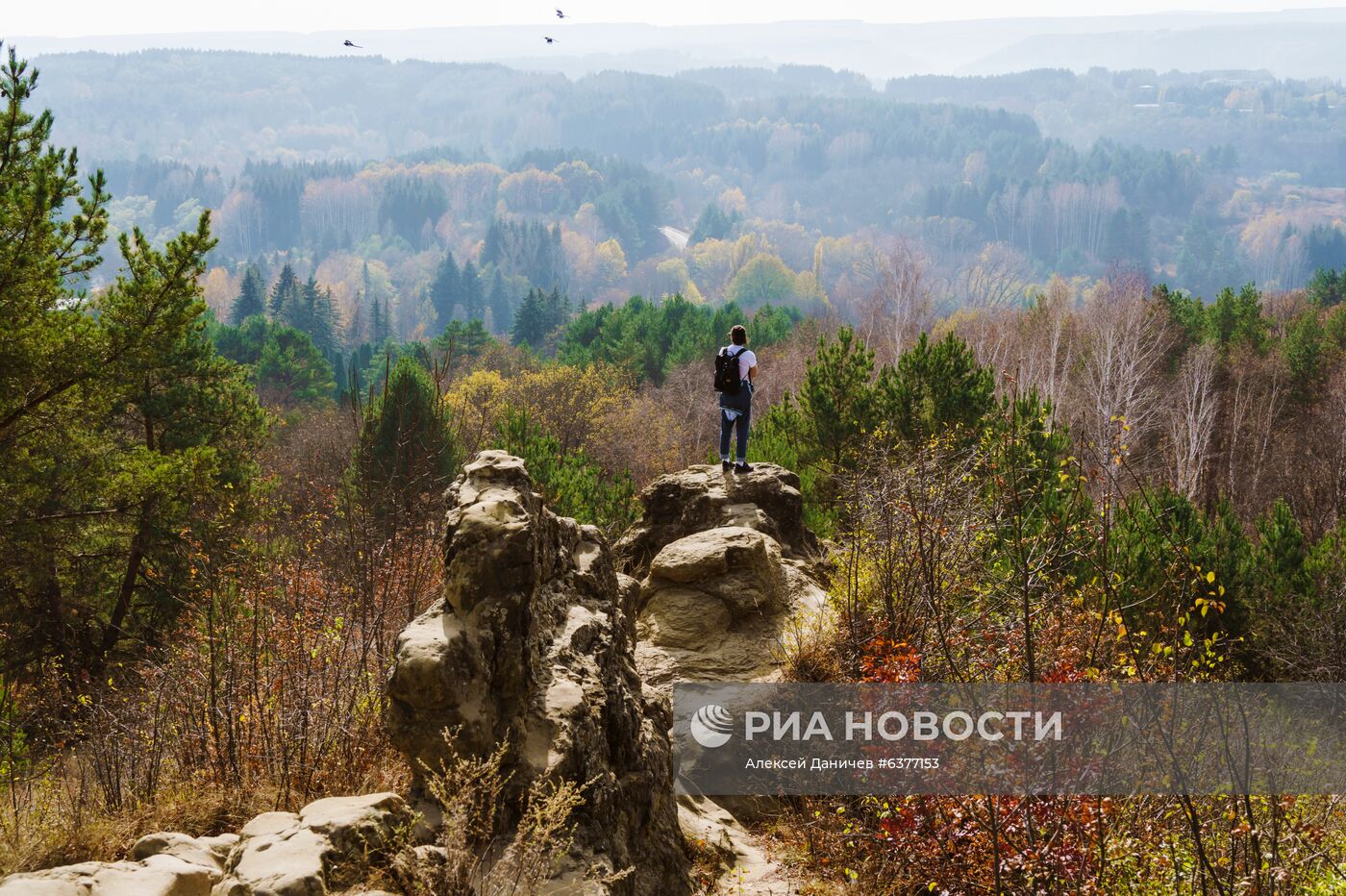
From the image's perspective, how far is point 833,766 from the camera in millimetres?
8570

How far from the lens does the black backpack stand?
40.5 ft

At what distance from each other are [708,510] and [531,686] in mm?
7104

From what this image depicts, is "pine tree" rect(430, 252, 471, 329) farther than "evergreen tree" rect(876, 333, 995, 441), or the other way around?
"pine tree" rect(430, 252, 471, 329)

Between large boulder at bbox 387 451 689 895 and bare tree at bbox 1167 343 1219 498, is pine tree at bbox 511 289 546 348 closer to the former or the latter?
bare tree at bbox 1167 343 1219 498

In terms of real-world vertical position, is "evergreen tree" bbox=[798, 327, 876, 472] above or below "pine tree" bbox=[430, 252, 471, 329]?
above

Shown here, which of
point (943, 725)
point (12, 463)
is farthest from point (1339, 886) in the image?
point (12, 463)

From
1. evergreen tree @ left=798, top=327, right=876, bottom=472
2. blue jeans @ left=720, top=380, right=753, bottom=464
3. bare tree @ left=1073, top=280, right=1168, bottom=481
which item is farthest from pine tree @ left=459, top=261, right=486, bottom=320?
blue jeans @ left=720, top=380, right=753, bottom=464

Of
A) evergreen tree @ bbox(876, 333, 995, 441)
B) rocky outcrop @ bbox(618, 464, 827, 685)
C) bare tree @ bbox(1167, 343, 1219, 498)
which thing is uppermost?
evergreen tree @ bbox(876, 333, 995, 441)

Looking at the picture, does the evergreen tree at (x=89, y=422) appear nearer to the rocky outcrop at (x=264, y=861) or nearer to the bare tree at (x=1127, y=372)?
the rocky outcrop at (x=264, y=861)

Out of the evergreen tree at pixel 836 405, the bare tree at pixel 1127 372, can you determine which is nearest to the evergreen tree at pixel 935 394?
the evergreen tree at pixel 836 405

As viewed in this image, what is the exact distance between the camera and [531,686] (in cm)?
560

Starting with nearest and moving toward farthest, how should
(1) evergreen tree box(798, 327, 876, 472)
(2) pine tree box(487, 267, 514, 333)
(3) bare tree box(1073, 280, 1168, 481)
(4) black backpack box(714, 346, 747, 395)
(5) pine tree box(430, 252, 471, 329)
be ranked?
1. (4) black backpack box(714, 346, 747, 395)
2. (1) evergreen tree box(798, 327, 876, 472)
3. (3) bare tree box(1073, 280, 1168, 481)
4. (5) pine tree box(430, 252, 471, 329)
5. (2) pine tree box(487, 267, 514, 333)

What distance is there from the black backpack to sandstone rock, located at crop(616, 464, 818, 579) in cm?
119

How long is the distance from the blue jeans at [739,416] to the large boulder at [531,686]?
20.6 feet
